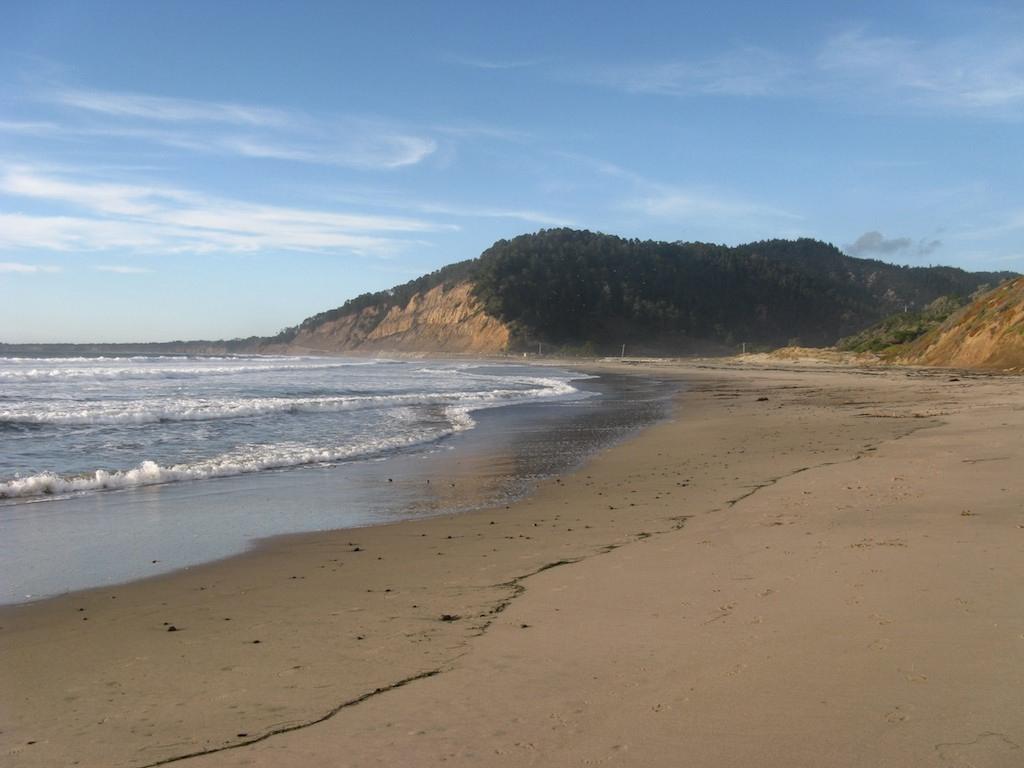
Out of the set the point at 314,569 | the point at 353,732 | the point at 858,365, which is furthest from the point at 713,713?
the point at 858,365

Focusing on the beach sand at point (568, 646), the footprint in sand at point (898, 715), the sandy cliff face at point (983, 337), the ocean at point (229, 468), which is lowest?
the ocean at point (229, 468)

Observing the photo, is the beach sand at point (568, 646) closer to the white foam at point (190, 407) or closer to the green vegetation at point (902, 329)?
the white foam at point (190, 407)

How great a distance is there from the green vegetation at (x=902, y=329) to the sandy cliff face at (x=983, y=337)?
14.1 ft

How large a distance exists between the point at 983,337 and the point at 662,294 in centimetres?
9080

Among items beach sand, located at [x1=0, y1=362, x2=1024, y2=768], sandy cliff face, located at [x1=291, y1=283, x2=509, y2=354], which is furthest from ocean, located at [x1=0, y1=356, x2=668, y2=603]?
sandy cliff face, located at [x1=291, y1=283, x2=509, y2=354]

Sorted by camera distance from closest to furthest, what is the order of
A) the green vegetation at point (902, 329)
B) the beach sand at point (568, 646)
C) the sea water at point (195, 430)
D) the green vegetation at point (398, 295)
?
the beach sand at point (568, 646) < the sea water at point (195, 430) < the green vegetation at point (902, 329) < the green vegetation at point (398, 295)

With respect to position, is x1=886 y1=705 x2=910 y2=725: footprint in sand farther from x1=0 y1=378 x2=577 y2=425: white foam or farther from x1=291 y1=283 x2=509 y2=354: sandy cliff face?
x1=291 y1=283 x2=509 y2=354: sandy cliff face

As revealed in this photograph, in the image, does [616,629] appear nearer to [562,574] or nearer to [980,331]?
[562,574]

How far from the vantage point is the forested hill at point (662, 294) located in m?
117

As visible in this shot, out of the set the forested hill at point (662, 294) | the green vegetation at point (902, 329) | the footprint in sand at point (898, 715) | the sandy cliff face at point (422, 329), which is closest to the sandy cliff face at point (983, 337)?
the green vegetation at point (902, 329)

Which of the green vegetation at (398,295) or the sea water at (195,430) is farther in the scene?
the green vegetation at (398,295)

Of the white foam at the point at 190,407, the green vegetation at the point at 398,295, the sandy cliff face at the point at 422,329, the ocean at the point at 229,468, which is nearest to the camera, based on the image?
the ocean at the point at 229,468

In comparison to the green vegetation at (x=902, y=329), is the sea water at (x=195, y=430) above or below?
below

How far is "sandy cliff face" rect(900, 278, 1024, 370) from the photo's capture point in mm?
33969
